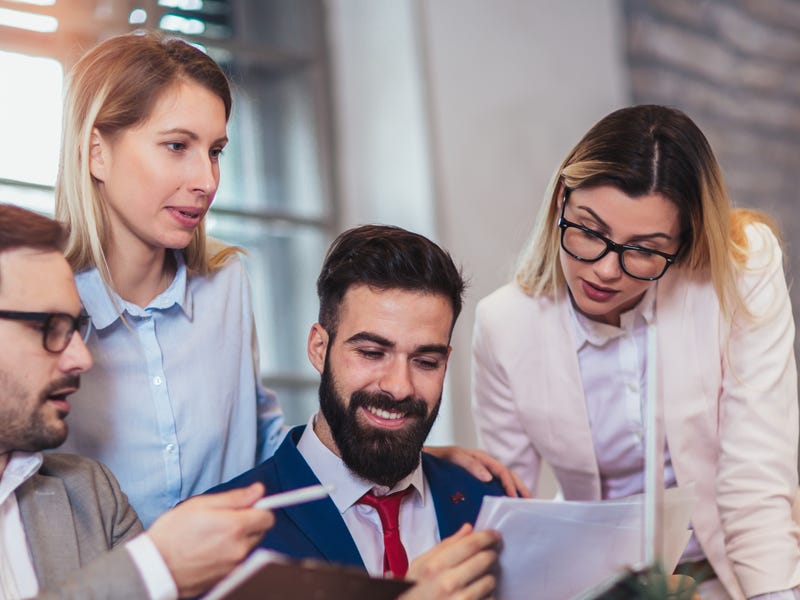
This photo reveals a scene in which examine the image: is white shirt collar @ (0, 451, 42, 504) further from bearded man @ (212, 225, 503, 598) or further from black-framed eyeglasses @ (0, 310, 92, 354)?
bearded man @ (212, 225, 503, 598)

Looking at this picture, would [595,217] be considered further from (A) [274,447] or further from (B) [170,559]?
(B) [170,559]

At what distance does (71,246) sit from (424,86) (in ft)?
8.20

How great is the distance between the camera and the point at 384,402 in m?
2.18

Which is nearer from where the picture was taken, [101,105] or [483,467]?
[101,105]

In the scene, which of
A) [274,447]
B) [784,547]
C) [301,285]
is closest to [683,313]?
[784,547]

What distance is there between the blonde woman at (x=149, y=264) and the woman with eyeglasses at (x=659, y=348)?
0.29m

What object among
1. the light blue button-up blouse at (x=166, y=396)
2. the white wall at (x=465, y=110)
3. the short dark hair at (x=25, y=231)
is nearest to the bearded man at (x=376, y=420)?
the light blue button-up blouse at (x=166, y=396)

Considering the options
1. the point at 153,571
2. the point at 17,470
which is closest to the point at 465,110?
the point at 17,470

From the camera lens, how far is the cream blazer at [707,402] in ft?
7.68

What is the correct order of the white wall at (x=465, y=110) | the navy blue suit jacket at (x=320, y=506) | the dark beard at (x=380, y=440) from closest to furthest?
the navy blue suit jacket at (x=320, y=506), the dark beard at (x=380, y=440), the white wall at (x=465, y=110)

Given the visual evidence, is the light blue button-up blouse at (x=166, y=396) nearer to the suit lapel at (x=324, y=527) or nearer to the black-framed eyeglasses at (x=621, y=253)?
the suit lapel at (x=324, y=527)

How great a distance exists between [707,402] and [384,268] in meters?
0.79

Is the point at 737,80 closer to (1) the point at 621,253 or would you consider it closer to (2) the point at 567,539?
(1) the point at 621,253

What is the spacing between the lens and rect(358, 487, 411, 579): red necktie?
2.13m
